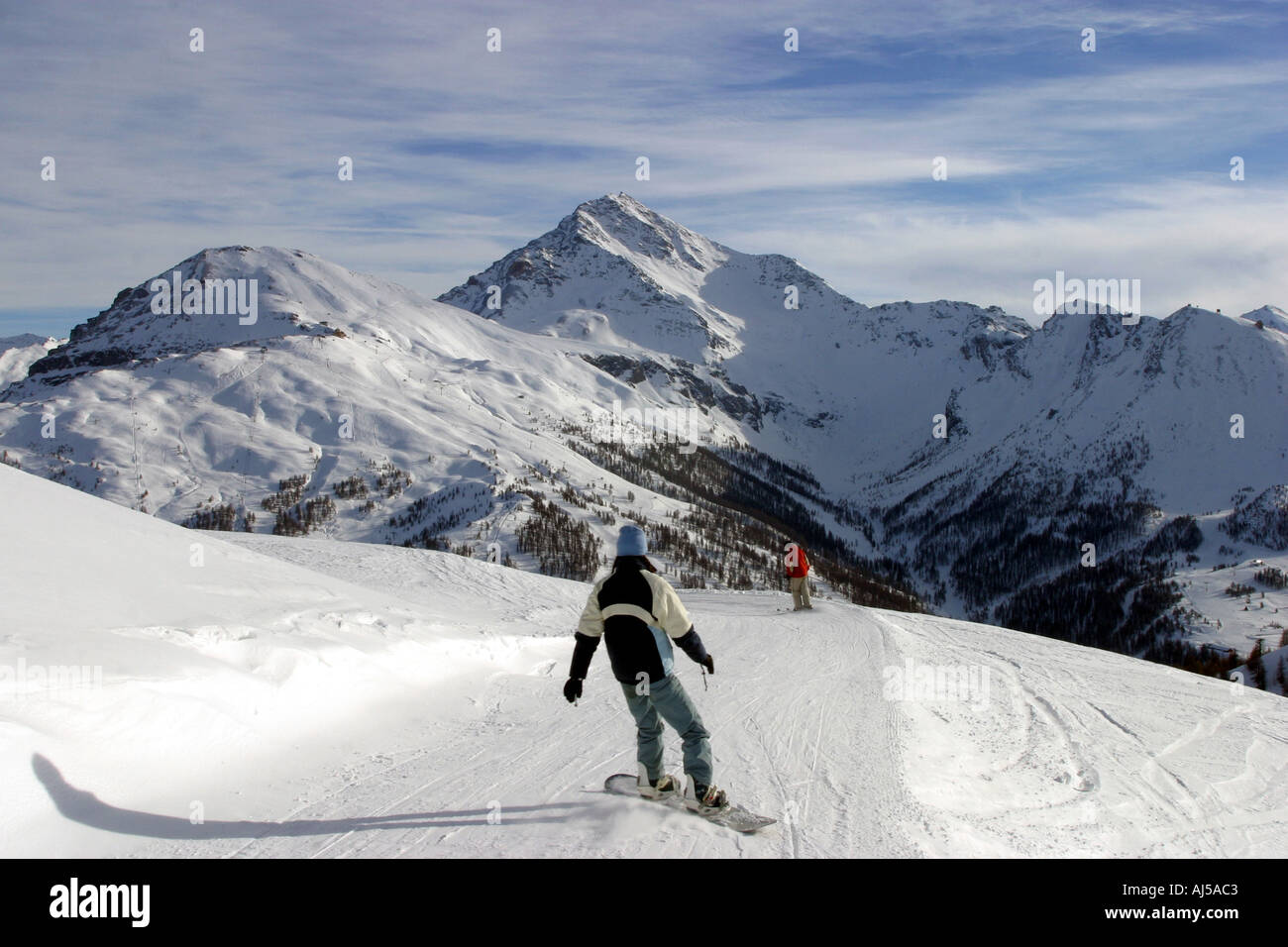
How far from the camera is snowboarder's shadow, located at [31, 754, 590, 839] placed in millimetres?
6582

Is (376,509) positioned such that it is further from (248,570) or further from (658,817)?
(658,817)

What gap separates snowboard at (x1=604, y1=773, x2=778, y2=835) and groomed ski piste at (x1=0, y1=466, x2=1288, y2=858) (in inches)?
5.5

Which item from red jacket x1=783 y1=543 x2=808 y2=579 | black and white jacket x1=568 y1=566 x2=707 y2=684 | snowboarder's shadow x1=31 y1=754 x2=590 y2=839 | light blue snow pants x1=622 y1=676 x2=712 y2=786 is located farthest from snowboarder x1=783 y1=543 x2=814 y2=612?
snowboarder's shadow x1=31 y1=754 x2=590 y2=839

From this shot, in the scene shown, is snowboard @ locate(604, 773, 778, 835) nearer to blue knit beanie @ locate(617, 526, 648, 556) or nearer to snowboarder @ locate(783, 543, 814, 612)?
blue knit beanie @ locate(617, 526, 648, 556)

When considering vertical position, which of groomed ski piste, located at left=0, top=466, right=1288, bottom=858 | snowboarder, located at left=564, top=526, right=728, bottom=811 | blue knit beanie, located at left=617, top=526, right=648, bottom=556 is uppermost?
blue knit beanie, located at left=617, top=526, right=648, bottom=556

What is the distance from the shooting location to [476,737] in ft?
32.2

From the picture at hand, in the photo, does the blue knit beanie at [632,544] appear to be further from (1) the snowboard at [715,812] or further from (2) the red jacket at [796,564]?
(2) the red jacket at [796,564]

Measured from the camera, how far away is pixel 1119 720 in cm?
1165

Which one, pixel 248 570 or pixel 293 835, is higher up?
pixel 248 570

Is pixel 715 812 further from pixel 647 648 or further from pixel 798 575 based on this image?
pixel 798 575

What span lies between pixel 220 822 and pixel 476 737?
330 cm

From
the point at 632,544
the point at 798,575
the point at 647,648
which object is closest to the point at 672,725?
the point at 647,648
